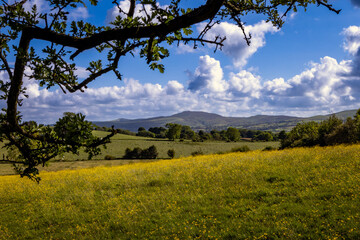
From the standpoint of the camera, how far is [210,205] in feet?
35.7

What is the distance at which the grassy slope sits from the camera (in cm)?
827

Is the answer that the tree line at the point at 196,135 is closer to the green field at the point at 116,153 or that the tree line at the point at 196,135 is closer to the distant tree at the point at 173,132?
the distant tree at the point at 173,132

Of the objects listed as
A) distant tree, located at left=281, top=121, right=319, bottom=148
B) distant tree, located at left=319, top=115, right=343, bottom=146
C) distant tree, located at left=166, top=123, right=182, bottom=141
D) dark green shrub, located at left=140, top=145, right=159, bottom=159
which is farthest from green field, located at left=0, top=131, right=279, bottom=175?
distant tree, located at left=319, top=115, right=343, bottom=146

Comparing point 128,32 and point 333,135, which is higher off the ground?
point 128,32

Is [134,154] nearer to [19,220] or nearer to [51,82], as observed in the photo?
[19,220]

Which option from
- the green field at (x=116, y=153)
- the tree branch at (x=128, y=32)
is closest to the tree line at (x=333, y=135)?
the green field at (x=116, y=153)

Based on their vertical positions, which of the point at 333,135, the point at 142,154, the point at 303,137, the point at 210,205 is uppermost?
the point at 333,135

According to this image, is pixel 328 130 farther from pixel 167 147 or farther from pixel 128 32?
pixel 167 147

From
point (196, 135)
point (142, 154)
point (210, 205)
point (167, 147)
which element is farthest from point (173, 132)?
point (210, 205)

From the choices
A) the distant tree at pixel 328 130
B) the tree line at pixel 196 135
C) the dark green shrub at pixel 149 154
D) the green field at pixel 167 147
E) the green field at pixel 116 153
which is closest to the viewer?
the distant tree at pixel 328 130

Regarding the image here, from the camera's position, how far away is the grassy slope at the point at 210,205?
27.1 feet

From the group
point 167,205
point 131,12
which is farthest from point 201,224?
point 131,12

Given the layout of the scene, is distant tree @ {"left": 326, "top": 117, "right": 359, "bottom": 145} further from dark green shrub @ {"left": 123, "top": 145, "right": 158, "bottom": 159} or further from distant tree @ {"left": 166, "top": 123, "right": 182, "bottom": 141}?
distant tree @ {"left": 166, "top": 123, "right": 182, "bottom": 141}

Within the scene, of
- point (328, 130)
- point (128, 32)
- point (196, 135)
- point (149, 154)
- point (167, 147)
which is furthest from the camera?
point (196, 135)
